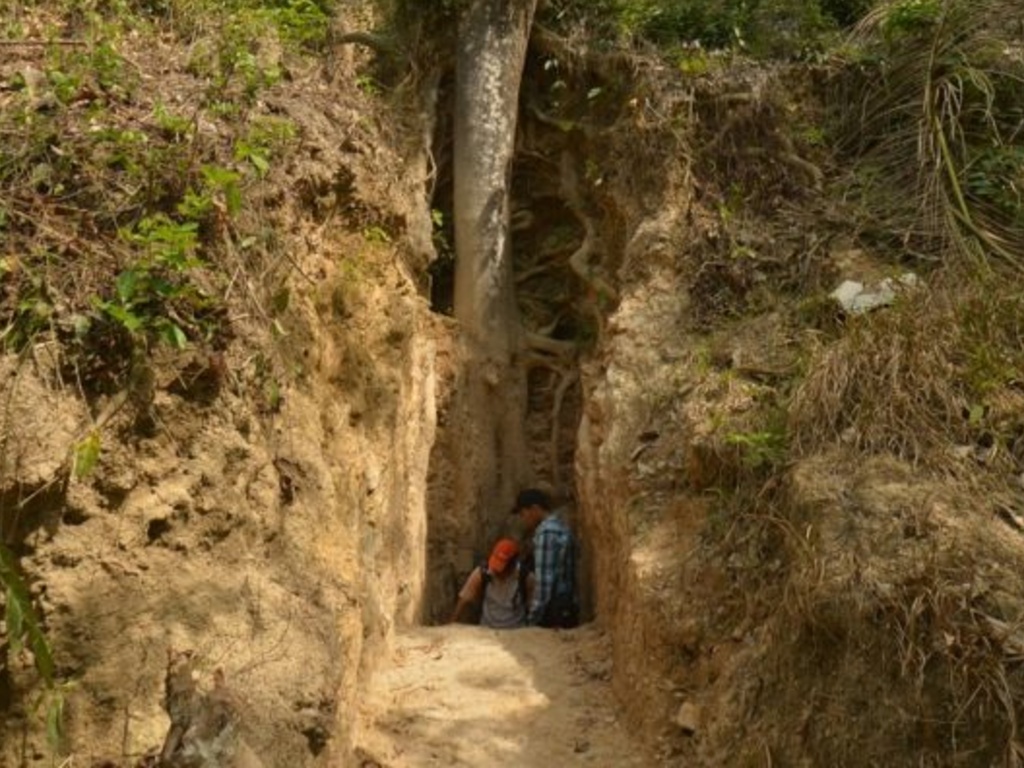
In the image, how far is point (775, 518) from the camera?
531 cm

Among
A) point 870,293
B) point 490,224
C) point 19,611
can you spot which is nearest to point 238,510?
point 19,611

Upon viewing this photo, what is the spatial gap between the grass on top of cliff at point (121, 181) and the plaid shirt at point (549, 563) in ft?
9.85

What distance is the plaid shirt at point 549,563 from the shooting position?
7488 mm

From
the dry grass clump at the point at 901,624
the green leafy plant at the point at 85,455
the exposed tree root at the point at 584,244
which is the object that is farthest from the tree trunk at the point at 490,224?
the green leafy plant at the point at 85,455

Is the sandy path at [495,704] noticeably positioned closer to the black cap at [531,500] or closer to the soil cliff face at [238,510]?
the soil cliff face at [238,510]

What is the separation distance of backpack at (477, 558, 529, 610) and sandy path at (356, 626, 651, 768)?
0.80m

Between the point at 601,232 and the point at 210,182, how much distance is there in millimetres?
4333

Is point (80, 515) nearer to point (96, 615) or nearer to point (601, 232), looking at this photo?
point (96, 615)

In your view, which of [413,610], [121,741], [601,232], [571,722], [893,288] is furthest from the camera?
[601,232]

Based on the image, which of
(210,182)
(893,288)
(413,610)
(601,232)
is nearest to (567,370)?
(601,232)

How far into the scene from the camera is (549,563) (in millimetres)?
7508

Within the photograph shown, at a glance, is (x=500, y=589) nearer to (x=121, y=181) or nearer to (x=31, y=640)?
(x=121, y=181)

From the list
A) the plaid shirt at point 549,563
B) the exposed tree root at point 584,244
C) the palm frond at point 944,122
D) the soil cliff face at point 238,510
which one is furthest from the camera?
A: the exposed tree root at point 584,244

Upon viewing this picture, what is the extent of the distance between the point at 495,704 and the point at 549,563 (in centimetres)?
→ 159
